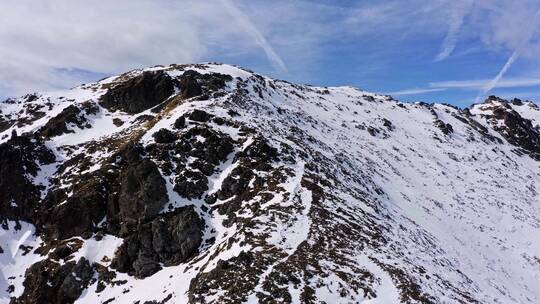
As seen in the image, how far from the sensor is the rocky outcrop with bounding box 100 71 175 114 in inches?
2926

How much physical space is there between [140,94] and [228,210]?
3788 centimetres

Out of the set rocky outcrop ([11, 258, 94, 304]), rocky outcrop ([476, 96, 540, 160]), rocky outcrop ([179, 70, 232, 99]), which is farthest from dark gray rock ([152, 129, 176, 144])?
rocky outcrop ([476, 96, 540, 160])

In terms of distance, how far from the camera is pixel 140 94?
75062mm

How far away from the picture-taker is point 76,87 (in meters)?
91.8

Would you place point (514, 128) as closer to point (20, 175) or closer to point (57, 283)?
point (20, 175)

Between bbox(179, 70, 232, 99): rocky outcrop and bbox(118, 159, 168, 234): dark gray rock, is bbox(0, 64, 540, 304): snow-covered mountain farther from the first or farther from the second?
bbox(179, 70, 232, 99): rocky outcrop

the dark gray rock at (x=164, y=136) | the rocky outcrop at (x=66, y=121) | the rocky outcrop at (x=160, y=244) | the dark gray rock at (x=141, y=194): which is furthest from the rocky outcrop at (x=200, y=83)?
the rocky outcrop at (x=160, y=244)

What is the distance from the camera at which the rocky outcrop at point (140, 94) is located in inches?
2926

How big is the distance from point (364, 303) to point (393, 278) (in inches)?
186

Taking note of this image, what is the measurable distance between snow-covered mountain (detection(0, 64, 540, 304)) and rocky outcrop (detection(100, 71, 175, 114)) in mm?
231

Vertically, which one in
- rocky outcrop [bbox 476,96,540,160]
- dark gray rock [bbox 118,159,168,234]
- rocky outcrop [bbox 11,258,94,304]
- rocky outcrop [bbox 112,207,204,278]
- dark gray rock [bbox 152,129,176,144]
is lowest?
rocky outcrop [bbox 11,258,94,304]

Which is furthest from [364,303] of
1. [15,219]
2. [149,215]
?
[15,219]

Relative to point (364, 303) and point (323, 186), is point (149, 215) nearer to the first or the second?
point (323, 186)

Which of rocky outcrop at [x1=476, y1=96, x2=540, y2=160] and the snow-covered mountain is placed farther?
rocky outcrop at [x1=476, y1=96, x2=540, y2=160]
